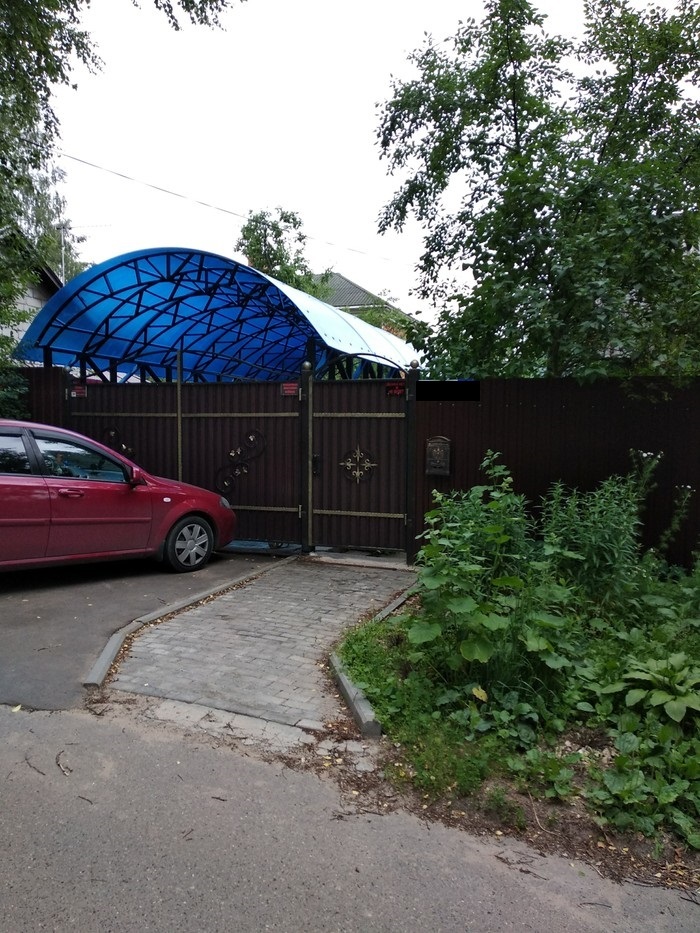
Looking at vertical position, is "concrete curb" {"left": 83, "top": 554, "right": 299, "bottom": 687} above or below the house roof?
below

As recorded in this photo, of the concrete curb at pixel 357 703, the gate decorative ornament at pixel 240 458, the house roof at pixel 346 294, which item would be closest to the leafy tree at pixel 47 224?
the gate decorative ornament at pixel 240 458

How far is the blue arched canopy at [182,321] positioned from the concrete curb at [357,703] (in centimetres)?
586

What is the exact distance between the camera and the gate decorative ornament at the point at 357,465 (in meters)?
8.23

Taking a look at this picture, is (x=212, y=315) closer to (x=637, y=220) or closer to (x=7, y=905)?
(x=637, y=220)

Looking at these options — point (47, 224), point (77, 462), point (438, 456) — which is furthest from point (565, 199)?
point (47, 224)

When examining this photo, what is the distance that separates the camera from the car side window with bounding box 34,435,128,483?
6676 millimetres

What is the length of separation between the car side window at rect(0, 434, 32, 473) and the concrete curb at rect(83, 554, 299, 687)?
2011 millimetres

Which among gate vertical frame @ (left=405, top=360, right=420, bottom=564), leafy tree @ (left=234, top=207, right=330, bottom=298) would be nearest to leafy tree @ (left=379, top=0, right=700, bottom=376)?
→ gate vertical frame @ (left=405, top=360, right=420, bottom=564)

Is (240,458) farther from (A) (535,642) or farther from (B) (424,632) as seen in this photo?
(A) (535,642)

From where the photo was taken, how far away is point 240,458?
8.91 metres

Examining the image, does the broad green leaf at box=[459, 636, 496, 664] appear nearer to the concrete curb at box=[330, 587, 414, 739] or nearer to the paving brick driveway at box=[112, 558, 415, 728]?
the concrete curb at box=[330, 587, 414, 739]

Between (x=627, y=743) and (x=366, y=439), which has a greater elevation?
(x=366, y=439)

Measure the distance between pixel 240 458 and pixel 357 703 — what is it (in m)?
5.30

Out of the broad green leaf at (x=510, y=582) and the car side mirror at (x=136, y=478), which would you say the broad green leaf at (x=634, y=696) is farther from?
the car side mirror at (x=136, y=478)
